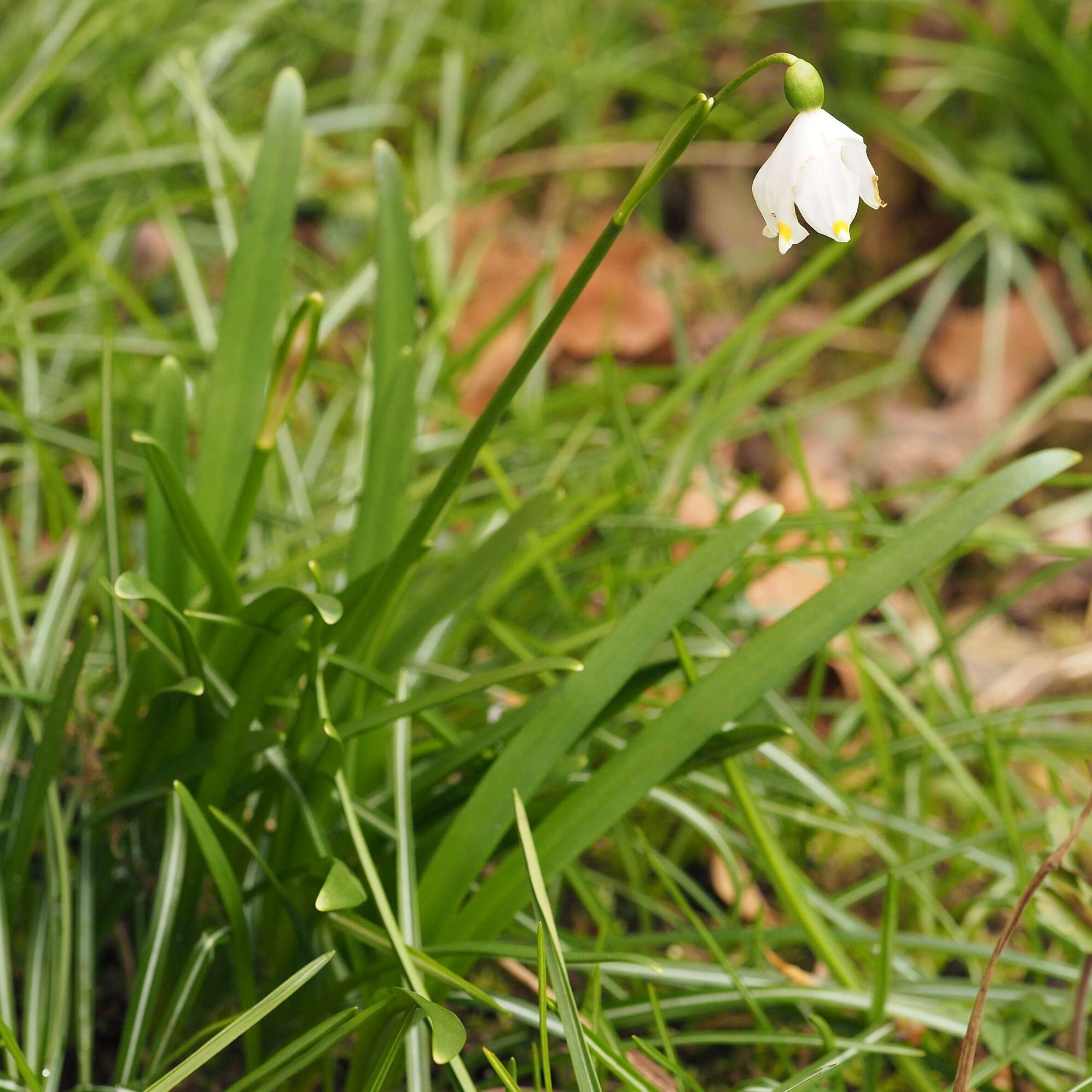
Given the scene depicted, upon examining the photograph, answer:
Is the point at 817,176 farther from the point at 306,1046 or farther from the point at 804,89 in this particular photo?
the point at 306,1046

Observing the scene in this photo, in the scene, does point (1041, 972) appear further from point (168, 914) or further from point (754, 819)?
point (168, 914)

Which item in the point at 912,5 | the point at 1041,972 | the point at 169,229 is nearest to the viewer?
the point at 1041,972

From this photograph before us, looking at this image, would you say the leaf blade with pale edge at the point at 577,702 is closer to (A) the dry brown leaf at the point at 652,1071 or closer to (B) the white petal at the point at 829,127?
(A) the dry brown leaf at the point at 652,1071

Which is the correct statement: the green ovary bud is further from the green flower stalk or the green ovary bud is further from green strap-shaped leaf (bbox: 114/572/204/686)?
green strap-shaped leaf (bbox: 114/572/204/686)

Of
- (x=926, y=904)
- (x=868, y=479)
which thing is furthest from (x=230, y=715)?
(x=868, y=479)

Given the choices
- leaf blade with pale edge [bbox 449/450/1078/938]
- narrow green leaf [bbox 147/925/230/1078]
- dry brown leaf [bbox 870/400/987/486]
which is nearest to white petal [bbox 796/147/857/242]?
leaf blade with pale edge [bbox 449/450/1078/938]
